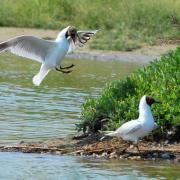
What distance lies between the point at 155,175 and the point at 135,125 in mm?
950

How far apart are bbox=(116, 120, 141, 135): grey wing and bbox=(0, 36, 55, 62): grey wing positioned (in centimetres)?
261

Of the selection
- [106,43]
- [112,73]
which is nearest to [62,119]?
[112,73]

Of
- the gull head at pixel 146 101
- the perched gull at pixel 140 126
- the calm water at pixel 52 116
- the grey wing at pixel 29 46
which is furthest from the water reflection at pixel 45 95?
the gull head at pixel 146 101

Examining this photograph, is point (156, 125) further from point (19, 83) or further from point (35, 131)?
point (19, 83)

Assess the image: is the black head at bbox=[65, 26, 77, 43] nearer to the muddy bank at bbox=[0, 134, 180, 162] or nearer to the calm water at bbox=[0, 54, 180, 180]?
the calm water at bbox=[0, 54, 180, 180]

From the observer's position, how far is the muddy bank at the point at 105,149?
12.2 m

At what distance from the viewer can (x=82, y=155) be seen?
487 inches

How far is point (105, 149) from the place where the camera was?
12.4 metres

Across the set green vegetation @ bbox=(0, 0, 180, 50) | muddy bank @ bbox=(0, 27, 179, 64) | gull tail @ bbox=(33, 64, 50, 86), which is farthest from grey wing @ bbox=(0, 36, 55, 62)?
green vegetation @ bbox=(0, 0, 180, 50)

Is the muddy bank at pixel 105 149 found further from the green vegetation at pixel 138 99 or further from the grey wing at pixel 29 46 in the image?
the grey wing at pixel 29 46

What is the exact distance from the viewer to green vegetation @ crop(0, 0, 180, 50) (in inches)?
1004

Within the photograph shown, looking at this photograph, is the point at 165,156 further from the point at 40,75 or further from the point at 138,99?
the point at 40,75

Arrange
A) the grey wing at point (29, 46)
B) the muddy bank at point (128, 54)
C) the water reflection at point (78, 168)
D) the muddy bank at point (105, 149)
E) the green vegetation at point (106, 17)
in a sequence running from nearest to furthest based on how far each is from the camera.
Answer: the water reflection at point (78, 168) < the muddy bank at point (105, 149) < the grey wing at point (29, 46) < the muddy bank at point (128, 54) < the green vegetation at point (106, 17)

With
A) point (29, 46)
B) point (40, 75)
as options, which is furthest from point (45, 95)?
point (29, 46)
